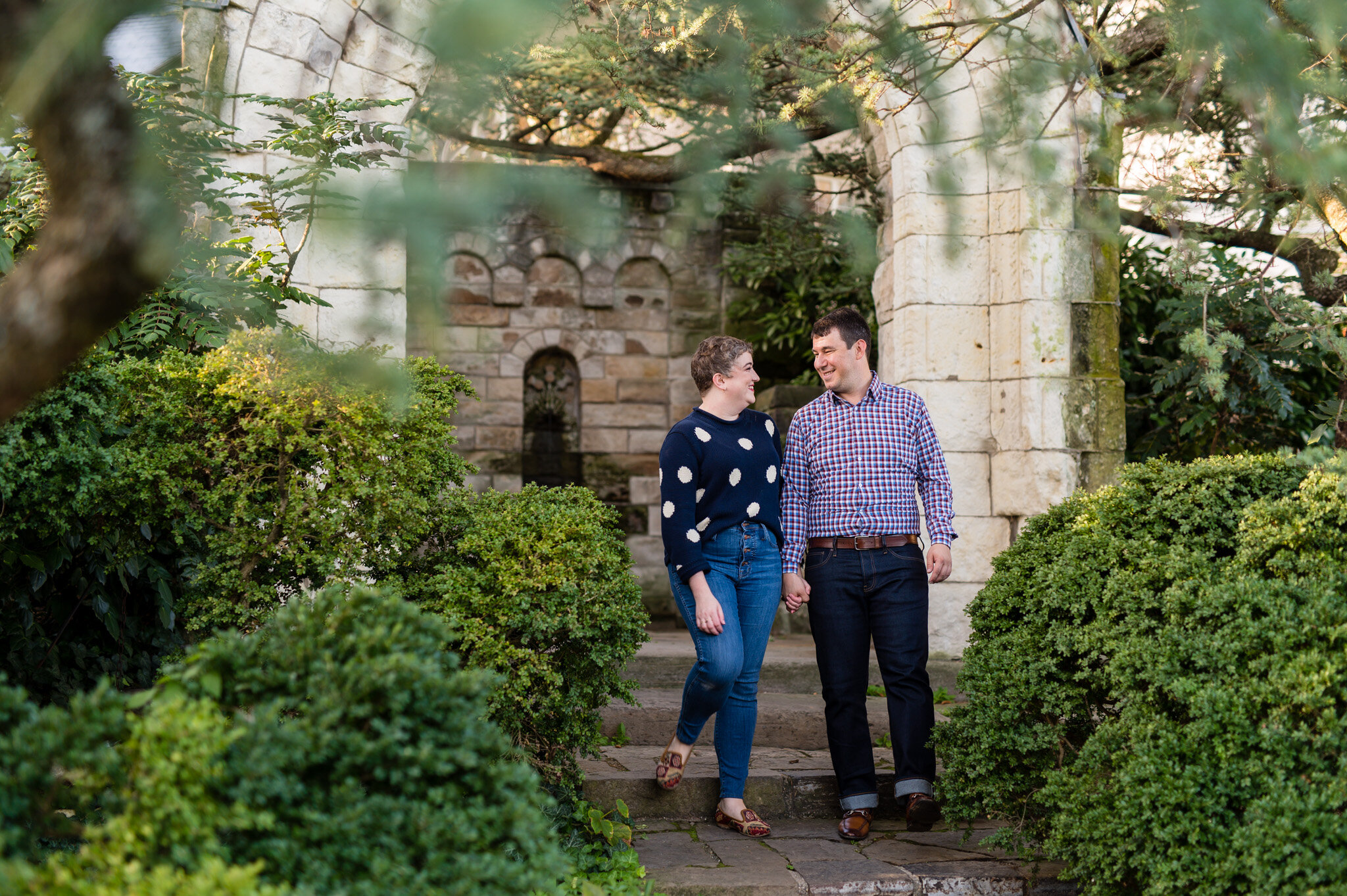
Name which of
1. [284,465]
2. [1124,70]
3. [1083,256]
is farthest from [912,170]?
[284,465]

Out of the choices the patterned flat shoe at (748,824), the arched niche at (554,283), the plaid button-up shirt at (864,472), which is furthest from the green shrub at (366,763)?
the arched niche at (554,283)

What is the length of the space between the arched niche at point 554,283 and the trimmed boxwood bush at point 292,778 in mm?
7039

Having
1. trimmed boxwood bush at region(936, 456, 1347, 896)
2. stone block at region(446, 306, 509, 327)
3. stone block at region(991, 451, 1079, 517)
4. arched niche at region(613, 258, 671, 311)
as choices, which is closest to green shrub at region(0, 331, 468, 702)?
trimmed boxwood bush at region(936, 456, 1347, 896)

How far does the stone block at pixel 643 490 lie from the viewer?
8875 mm

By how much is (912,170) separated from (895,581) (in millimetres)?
2785

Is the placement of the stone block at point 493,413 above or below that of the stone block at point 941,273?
below

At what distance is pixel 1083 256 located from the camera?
518cm

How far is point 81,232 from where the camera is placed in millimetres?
1499

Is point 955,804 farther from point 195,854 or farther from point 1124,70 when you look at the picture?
point 1124,70

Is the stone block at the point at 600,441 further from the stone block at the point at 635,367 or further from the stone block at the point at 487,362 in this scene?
the stone block at the point at 487,362

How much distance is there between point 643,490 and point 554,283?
2022 mm

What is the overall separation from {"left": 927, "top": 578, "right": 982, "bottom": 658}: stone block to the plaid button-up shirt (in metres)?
1.81

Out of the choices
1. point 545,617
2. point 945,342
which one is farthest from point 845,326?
point 945,342

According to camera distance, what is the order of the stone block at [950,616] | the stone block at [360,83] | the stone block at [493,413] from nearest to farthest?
1. the stone block at [360,83]
2. the stone block at [950,616]
3. the stone block at [493,413]
